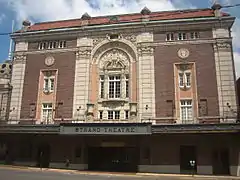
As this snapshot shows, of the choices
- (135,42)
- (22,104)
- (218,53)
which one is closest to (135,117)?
(135,42)

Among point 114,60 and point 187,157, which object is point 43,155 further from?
point 187,157

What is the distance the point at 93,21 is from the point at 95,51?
16.6 ft

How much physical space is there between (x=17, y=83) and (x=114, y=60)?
37.5 ft

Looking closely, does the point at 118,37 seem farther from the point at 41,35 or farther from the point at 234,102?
the point at 234,102

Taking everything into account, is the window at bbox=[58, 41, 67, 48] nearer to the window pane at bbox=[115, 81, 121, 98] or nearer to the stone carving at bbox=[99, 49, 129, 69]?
the stone carving at bbox=[99, 49, 129, 69]

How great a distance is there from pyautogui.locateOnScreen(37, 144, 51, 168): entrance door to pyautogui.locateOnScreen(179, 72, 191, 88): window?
50.5ft

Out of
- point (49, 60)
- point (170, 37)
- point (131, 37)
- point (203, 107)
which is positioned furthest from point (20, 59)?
point (203, 107)

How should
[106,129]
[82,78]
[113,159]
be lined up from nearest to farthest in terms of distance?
[106,129], [113,159], [82,78]

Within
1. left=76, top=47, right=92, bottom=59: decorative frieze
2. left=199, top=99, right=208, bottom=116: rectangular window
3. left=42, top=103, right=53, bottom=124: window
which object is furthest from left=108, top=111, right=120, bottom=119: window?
left=199, top=99, right=208, bottom=116: rectangular window

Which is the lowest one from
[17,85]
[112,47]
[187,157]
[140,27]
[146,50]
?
[187,157]

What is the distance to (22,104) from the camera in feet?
94.9

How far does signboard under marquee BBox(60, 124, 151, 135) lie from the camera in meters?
23.4

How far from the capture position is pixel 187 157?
79.9 ft

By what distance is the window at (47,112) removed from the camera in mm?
28016
